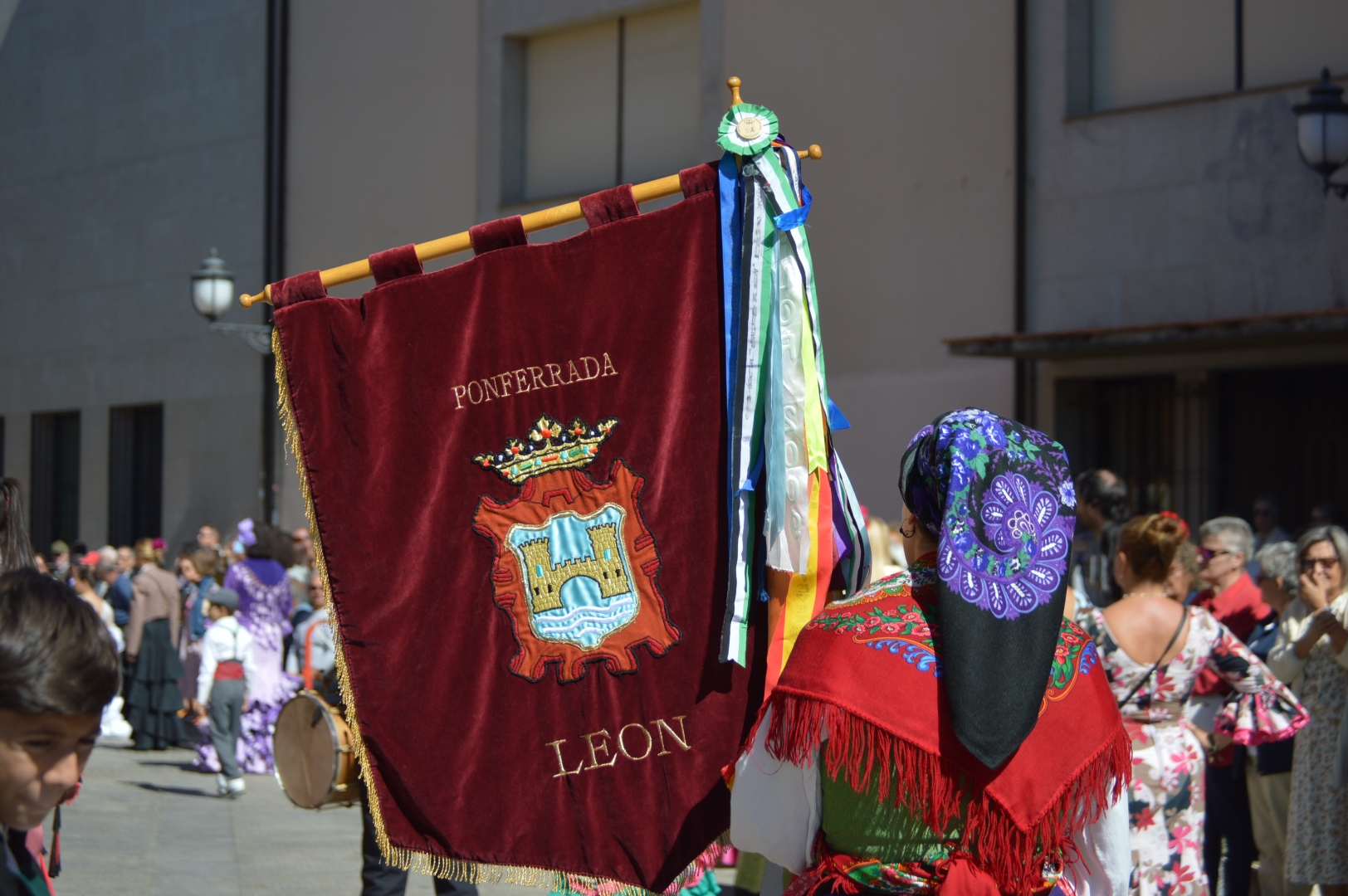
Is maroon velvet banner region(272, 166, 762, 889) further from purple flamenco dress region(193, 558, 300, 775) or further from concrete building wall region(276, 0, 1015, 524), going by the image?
concrete building wall region(276, 0, 1015, 524)

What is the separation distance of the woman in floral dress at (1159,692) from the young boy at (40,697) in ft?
13.5

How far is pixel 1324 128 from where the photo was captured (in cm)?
905

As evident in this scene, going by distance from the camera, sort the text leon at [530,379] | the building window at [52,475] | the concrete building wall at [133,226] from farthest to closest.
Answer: the building window at [52,475] → the concrete building wall at [133,226] → the text leon at [530,379]

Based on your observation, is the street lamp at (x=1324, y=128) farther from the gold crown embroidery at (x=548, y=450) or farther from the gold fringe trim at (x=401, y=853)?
the gold fringe trim at (x=401, y=853)

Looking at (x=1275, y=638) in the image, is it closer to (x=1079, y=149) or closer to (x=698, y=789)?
(x=698, y=789)

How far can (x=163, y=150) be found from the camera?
1823cm

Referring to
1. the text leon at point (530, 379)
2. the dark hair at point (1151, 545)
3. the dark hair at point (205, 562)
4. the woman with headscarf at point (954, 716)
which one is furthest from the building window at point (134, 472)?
the woman with headscarf at point (954, 716)

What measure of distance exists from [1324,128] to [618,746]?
696 centimetres

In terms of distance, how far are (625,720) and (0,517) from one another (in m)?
1.63

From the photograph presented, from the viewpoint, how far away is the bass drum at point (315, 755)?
16.0 ft

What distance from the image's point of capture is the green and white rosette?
385cm

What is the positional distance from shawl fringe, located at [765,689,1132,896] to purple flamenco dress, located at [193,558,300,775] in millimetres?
9078

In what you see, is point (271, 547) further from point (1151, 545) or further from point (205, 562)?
point (1151, 545)

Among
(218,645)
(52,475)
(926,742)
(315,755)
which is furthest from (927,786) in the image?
(52,475)
